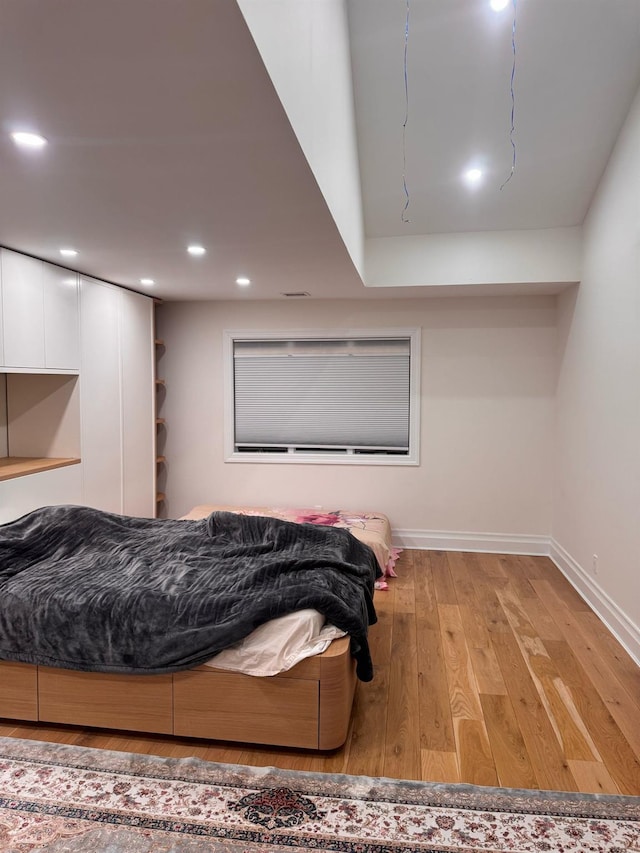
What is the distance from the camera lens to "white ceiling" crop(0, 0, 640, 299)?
52.1 inches

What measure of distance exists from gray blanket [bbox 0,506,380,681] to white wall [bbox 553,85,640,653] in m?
1.51

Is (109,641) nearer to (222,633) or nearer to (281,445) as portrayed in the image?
(222,633)

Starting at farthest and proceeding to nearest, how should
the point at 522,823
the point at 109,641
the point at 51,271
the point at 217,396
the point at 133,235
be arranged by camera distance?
the point at 217,396, the point at 51,271, the point at 133,235, the point at 109,641, the point at 522,823

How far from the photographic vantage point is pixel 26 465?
3576 millimetres

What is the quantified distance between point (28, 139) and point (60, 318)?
6.63ft

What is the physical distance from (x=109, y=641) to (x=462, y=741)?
4.91ft

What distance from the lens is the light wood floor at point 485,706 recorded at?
2.14 metres

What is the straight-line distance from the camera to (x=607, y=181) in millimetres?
3613

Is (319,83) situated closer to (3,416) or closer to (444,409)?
(3,416)

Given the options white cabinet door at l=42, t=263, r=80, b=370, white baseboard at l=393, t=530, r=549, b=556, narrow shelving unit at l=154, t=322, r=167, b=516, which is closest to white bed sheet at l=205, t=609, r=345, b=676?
white cabinet door at l=42, t=263, r=80, b=370

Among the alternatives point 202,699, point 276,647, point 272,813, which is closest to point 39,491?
point 202,699

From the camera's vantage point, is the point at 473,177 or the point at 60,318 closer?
the point at 60,318

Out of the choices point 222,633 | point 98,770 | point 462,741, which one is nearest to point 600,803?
point 462,741

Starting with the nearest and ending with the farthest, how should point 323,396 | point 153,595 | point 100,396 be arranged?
point 153,595
point 100,396
point 323,396
